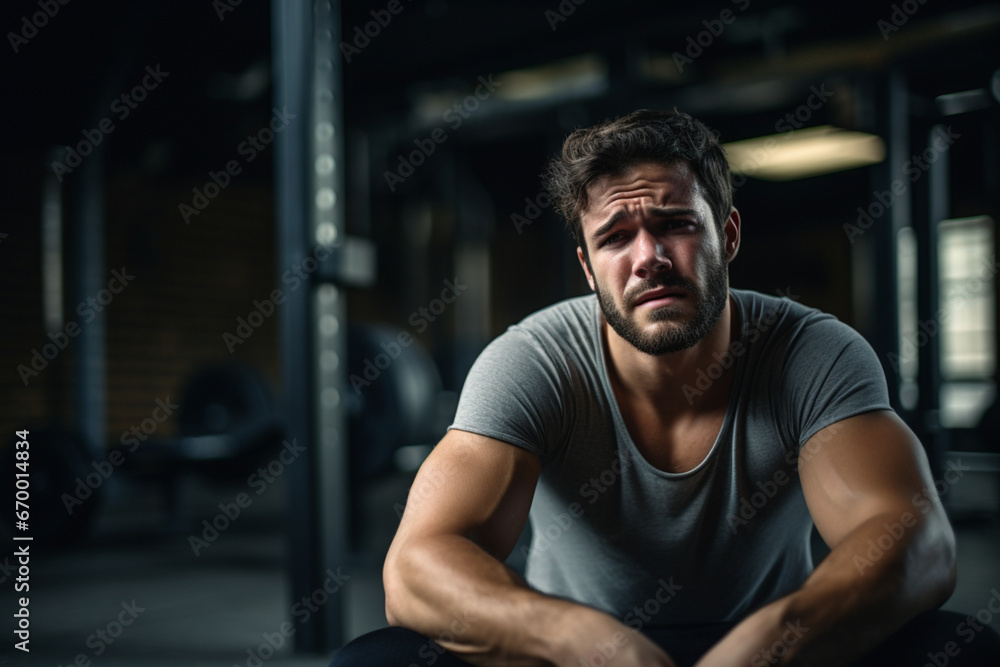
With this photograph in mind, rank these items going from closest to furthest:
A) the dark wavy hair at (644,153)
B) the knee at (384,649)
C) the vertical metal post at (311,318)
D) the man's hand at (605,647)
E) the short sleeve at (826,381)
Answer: the man's hand at (605,647) → the knee at (384,649) → the short sleeve at (826,381) → the dark wavy hair at (644,153) → the vertical metal post at (311,318)

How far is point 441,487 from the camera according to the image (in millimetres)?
1109

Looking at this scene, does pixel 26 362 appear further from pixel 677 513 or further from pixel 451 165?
pixel 677 513

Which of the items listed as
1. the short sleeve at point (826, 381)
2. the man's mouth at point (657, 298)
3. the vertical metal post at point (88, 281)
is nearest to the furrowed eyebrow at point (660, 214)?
the man's mouth at point (657, 298)

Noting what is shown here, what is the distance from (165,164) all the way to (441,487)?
17.9 feet

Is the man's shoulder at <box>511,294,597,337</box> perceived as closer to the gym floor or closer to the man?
the man

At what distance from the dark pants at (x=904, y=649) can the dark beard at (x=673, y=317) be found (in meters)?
0.44

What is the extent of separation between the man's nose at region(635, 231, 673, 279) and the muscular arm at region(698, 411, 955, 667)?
0.32 meters

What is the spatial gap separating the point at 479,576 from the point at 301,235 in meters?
1.22

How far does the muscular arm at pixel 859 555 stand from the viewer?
2.98 feet

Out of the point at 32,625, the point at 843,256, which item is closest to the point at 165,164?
the point at 32,625

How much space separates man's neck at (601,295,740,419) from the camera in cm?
123

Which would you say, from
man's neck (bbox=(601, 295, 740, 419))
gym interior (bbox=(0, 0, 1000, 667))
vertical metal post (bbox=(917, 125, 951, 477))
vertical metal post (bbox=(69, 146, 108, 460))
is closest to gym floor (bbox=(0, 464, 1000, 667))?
gym interior (bbox=(0, 0, 1000, 667))

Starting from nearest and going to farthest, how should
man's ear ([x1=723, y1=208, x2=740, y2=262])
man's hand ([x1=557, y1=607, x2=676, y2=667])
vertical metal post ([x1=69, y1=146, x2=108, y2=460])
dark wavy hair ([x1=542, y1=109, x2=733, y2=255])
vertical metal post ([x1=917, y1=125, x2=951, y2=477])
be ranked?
man's hand ([x1=557, y1=607, x2=676, y2=667]) → dark wavy hair ([x1=542, y1=109, x2=733, y2=255]) → man's ear ([x1=723, y1=208, x2=740, y2=262]) → vertical metal post ([x1=917, y1=125, x2=951, y2=477]) → vertical metal post ([x1=69, y1=146, x2=108, y2=460])

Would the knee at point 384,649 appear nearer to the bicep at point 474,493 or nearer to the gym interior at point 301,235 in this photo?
the bicep at point 474,493
